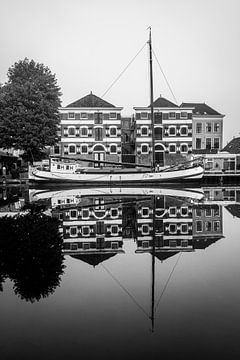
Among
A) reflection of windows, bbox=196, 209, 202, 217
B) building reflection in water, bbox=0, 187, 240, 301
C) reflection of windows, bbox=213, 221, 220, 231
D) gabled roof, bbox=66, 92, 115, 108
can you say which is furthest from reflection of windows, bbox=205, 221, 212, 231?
gabled roof, bbox=66, 92, 115, 108

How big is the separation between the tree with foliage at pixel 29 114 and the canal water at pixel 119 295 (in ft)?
92.9

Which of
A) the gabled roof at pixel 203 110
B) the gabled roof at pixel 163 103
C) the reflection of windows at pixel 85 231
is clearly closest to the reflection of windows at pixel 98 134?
the gabled roof at pixel 163 103

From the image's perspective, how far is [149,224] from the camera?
10.2 metres

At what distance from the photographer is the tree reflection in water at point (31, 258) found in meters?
4.57

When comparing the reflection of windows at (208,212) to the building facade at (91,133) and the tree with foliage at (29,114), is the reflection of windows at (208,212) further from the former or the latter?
the building facade at (91,133)

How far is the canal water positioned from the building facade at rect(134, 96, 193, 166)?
44.1 metres

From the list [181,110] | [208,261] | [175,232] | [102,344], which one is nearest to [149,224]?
[175,232]

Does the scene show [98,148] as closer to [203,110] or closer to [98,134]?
[98,134]

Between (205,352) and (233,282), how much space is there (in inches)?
86.0

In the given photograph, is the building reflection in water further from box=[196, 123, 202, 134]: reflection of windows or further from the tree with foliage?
box=[196, 123, 202, 134]: reflection of windows

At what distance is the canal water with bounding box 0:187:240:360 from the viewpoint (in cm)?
298

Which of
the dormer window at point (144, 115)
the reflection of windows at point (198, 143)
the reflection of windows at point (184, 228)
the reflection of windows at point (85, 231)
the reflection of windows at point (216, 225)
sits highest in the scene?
the dormer window at point (144, 115)

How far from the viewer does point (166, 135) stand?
52438 mm

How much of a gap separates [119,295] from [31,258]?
227 cm
